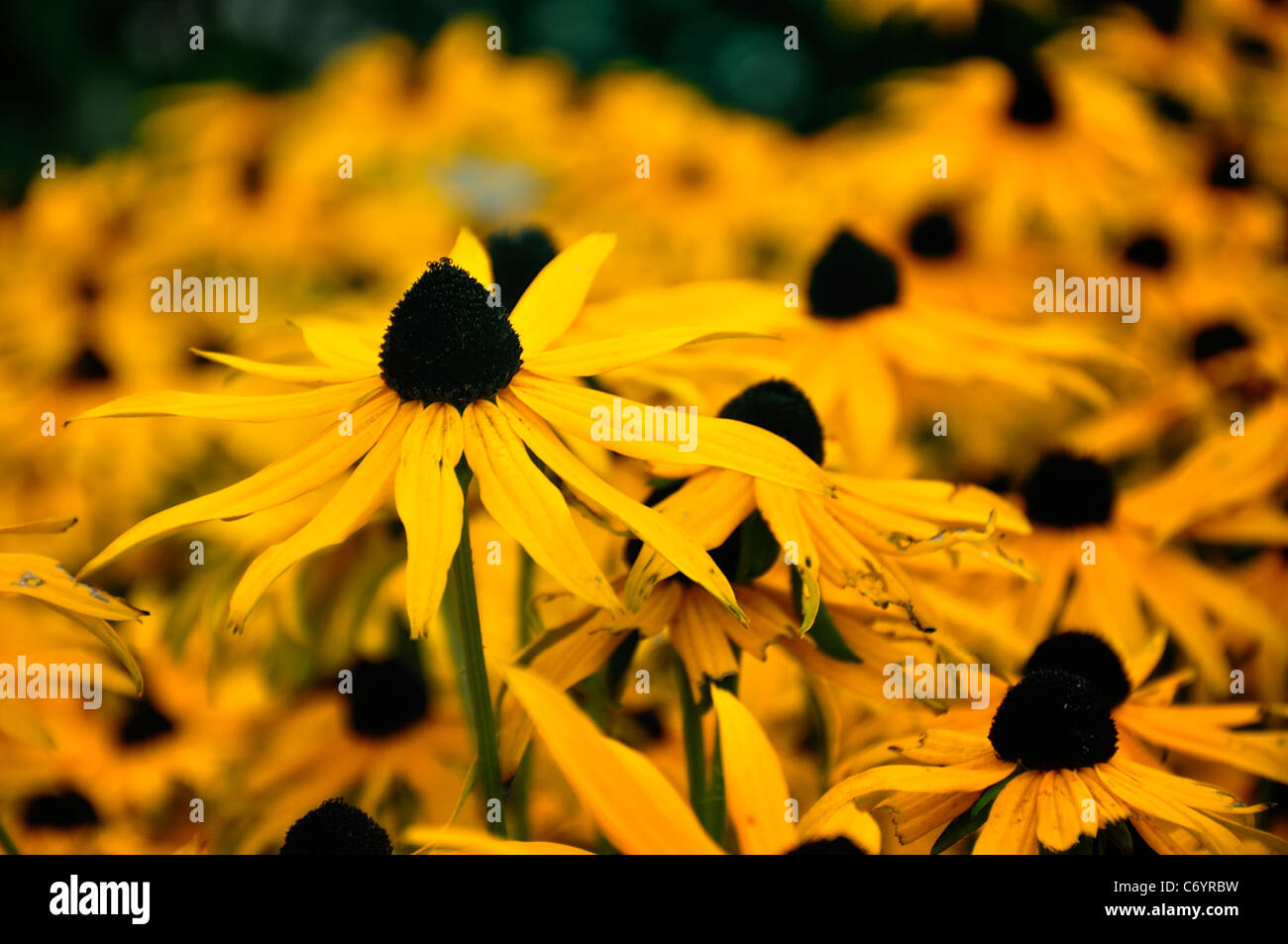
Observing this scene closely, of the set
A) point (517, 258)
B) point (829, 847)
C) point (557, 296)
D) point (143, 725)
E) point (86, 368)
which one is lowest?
point (829, 847)

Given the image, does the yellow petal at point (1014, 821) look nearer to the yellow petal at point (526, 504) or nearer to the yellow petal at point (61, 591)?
the yellow petal at point (526, 504)

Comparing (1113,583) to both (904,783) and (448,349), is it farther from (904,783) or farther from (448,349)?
(448,349)

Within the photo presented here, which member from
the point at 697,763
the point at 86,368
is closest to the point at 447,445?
the point at 697,763

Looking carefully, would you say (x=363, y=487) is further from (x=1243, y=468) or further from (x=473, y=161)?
(x=473, y=161)

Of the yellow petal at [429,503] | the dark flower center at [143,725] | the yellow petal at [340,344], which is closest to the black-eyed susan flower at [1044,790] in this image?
the yellow petal at [429,503]
